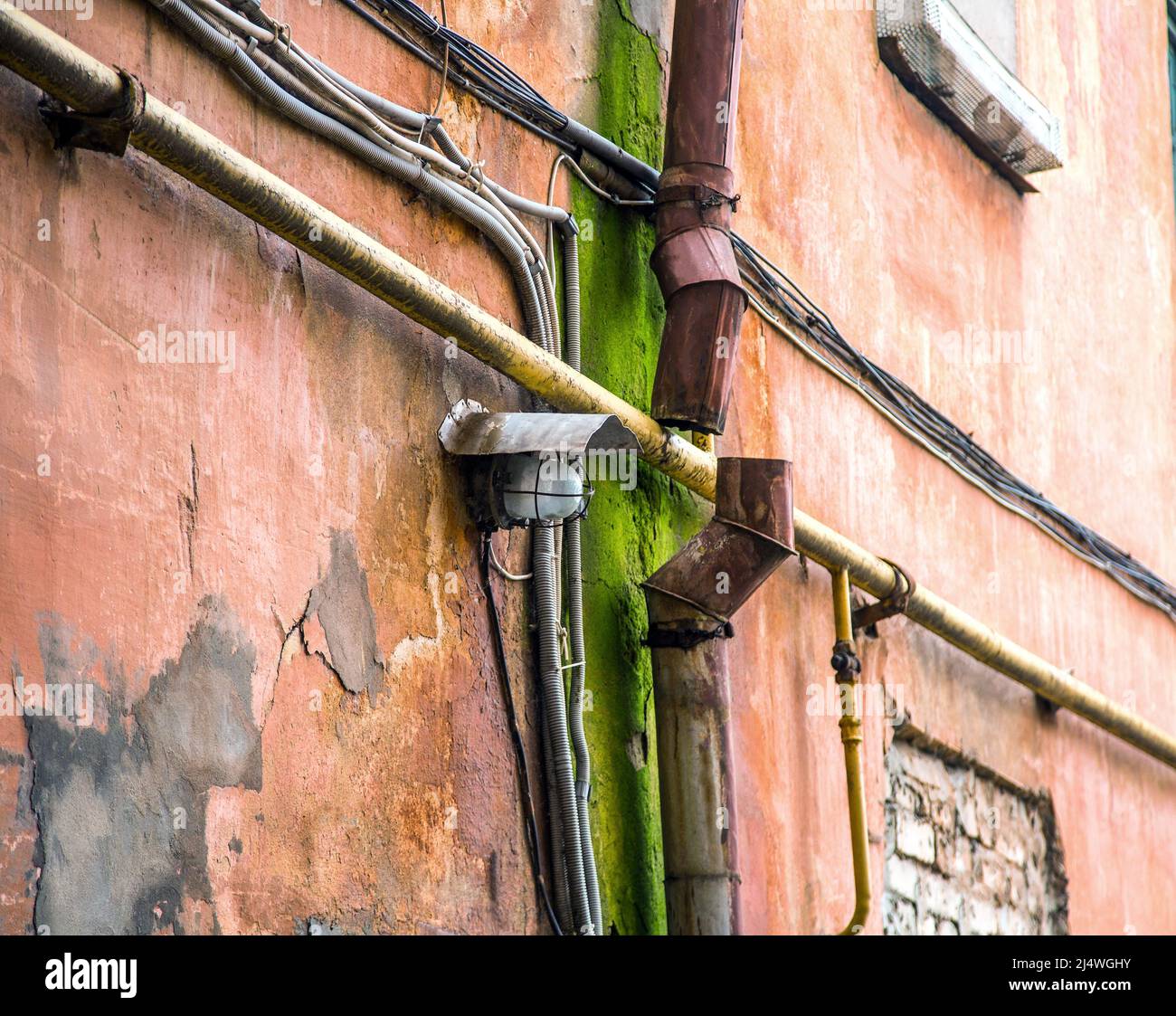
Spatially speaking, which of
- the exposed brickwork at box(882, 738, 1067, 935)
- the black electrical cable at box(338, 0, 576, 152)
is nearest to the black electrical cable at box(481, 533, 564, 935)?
the black electrical cable at box(338, 0, 576, 152)

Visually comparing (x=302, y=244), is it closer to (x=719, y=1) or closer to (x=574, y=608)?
(x=574, y=608)

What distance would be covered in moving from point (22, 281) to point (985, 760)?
4.56 meters

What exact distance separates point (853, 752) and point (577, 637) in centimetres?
123

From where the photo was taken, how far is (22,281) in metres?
3.54

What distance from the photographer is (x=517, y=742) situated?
464cm

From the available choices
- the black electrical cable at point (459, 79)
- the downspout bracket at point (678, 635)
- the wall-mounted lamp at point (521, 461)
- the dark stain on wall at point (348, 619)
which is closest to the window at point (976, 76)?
the black electrical cable at point (459, 79)

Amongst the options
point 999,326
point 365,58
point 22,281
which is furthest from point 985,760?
point 22,281

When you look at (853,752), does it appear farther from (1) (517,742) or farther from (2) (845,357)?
(2) (845,357)

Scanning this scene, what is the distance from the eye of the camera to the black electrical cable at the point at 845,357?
15.9ft

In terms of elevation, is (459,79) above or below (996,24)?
below

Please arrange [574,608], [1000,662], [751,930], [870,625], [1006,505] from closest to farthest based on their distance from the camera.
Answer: [574,608]
[751,930]
[870,625]
[1000,662]
[1006,505]

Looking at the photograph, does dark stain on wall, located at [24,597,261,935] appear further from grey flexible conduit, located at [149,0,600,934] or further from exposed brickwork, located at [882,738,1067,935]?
exposed brickwork, located at [882,738,1067,935]

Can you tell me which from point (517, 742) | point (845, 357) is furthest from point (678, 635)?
point (845, 357)

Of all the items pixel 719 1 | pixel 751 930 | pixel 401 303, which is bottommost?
pixel 751 930
